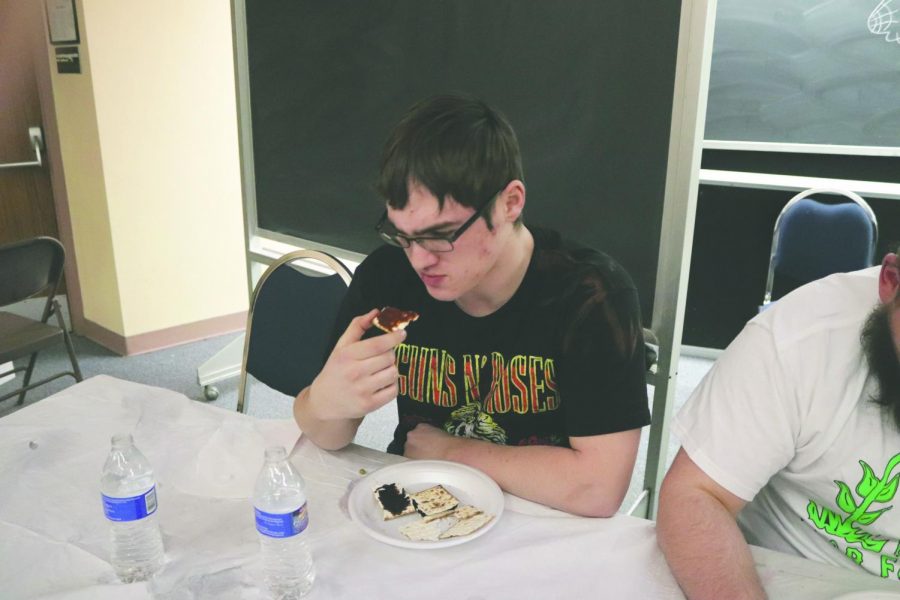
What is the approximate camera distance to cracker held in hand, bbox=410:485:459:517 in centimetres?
115

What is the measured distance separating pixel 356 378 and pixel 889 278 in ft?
2.90

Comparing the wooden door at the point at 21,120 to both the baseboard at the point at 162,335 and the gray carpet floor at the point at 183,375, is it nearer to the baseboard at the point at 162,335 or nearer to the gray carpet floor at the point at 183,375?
the gray carpet floor at the point at 183,375

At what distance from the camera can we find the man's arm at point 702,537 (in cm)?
95

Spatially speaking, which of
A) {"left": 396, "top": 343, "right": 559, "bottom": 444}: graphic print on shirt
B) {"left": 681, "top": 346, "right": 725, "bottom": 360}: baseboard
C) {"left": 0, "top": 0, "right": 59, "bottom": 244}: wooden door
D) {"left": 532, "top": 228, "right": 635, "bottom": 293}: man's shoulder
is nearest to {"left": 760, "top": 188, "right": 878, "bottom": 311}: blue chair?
{"left": 681, "top": 346, "right": 725, "bottom": 360}: baseboard

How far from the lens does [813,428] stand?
1103 millimetres

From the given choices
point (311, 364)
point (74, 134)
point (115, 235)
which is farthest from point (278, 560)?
point (74, 134)

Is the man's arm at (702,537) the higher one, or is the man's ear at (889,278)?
the man's ear at (889,278)

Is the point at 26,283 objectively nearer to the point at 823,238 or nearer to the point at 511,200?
the point at 511,200

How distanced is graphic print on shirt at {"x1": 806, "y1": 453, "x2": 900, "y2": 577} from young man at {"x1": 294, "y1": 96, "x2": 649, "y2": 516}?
34cm

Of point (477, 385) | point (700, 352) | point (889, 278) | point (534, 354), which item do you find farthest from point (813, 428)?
point (700, 352)

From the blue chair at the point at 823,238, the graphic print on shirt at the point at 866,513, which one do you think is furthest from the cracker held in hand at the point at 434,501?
the blue chair at the point at 823,238

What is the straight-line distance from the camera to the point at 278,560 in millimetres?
1010

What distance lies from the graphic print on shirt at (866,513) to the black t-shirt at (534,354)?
34 centimetres

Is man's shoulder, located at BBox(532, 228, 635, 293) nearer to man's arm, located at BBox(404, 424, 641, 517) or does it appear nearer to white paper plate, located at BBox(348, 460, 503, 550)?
man's arm, located at BBox(404, 424, 641, 517)
